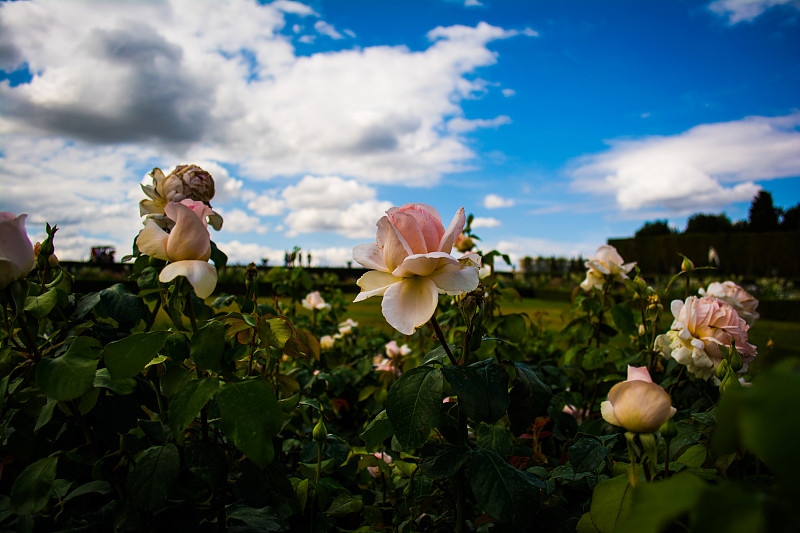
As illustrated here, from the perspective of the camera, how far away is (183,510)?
0.98 metres

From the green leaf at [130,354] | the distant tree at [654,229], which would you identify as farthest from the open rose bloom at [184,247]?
the distant tree at [654,229]

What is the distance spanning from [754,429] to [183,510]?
3.36ft

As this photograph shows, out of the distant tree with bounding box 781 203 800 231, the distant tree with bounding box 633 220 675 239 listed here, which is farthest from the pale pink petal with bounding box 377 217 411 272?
the distant tree with bounding box 781 203 800 231

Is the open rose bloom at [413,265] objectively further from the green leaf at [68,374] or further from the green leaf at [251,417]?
the green leaf at [68,374]

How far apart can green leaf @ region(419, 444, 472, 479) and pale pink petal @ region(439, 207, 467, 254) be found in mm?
397

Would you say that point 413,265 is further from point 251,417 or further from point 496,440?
point 496,440

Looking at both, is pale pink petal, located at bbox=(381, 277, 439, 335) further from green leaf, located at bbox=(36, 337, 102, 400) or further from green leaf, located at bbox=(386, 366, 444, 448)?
green leaf, located at bbox=(36, 337, 102, 400)

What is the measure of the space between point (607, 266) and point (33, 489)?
2013 millimetres

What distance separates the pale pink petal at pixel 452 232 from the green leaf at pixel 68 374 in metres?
0.65

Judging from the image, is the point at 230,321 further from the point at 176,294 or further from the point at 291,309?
the point at 291,309

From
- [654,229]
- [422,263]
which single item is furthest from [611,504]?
[654,229]

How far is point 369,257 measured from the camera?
0.96 m

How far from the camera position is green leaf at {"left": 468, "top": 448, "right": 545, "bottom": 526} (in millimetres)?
812

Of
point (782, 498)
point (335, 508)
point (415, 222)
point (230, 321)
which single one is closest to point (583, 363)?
point (335, 508)
